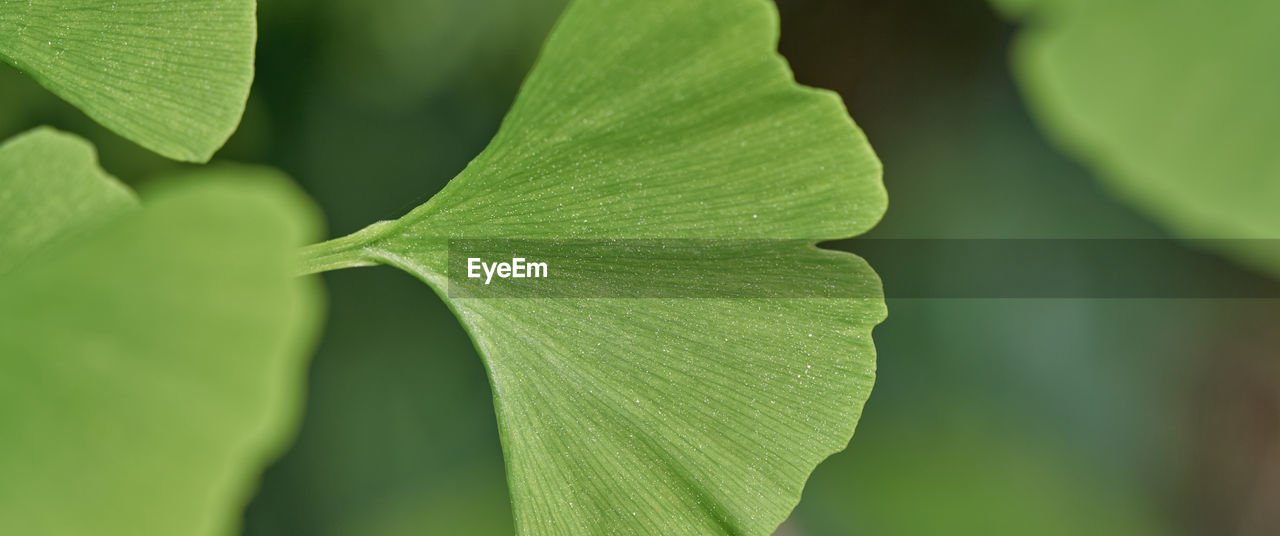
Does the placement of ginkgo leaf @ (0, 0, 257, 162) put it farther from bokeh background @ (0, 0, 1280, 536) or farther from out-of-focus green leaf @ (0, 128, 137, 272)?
bokeh background @ (0, 0, 1280, 536)

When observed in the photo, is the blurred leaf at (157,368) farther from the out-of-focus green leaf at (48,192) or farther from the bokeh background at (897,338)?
the bokeh background at (897,338)

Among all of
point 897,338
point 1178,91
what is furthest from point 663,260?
point 897,338

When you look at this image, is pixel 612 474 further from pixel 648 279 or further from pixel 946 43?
pixel 946 43

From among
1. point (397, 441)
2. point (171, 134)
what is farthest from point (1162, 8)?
point (397, 441)

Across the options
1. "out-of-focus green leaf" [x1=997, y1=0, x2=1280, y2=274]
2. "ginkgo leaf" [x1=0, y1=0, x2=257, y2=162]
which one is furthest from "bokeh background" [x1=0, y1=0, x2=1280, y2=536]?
"ginkgo leaf" [x1=0, y1=0, x2=257, y2=162]

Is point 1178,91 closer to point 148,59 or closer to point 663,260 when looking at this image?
point 663,260
